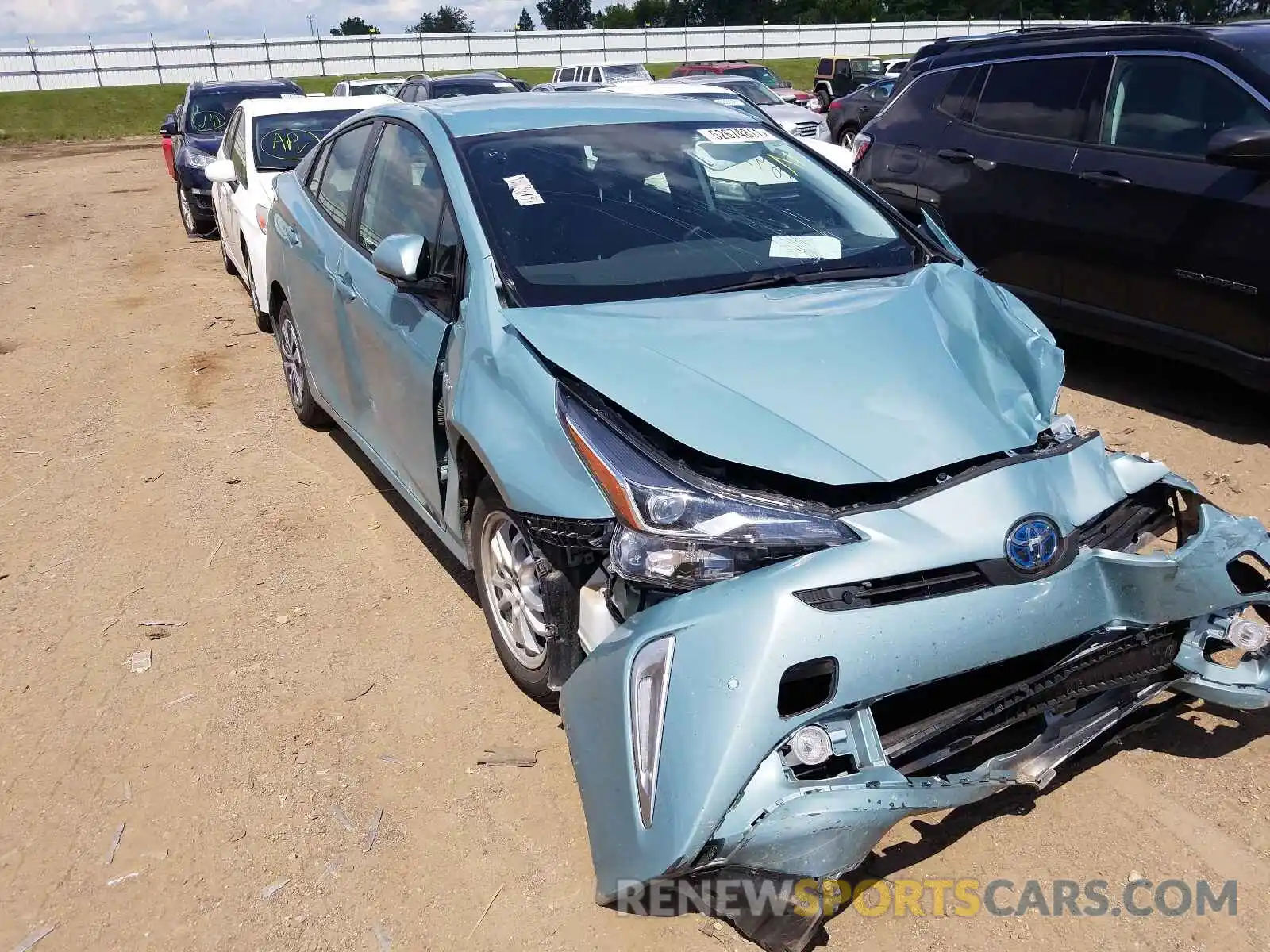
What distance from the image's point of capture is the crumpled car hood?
8.39ft

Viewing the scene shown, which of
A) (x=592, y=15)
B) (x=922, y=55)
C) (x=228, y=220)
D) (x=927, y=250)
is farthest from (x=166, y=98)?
(x=592, y=15)

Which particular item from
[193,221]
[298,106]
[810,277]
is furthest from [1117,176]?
[193,221]

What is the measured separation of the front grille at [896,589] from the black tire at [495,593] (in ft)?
3.33

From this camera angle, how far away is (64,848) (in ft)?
9.62

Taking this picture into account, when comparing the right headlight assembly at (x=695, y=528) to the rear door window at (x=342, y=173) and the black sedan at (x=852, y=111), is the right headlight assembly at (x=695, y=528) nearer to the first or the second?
→ the rear door window at (x=342, y=173)

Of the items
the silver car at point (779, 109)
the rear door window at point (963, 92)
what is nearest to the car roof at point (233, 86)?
the silver car at point (779, 109)

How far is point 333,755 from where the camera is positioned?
10.6ft

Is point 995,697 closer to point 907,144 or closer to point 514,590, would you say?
point 514,590

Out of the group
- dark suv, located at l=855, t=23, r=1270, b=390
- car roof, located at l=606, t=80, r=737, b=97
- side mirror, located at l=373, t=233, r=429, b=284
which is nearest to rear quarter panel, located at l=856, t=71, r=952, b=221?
dark suv, located at l=855, t=23, r=1270, b=390

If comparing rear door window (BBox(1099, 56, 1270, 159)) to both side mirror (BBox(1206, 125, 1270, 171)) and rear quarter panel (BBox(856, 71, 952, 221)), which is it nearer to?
side mirror (BBox(1206, 125, 1270, 171))

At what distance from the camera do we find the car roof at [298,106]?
29.2 ft

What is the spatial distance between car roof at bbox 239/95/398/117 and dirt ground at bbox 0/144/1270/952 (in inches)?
161

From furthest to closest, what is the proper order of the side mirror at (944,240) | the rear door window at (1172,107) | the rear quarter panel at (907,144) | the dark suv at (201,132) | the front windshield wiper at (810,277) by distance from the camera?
1. the dark suv at (201,132)
2. the rear quarter panel at (907,144)
3. the rear door window at (1172,107)
4. the side mirror at (944,240)
5. the front windshield wiper at (810,277)

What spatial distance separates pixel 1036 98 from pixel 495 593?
4.55 meters
